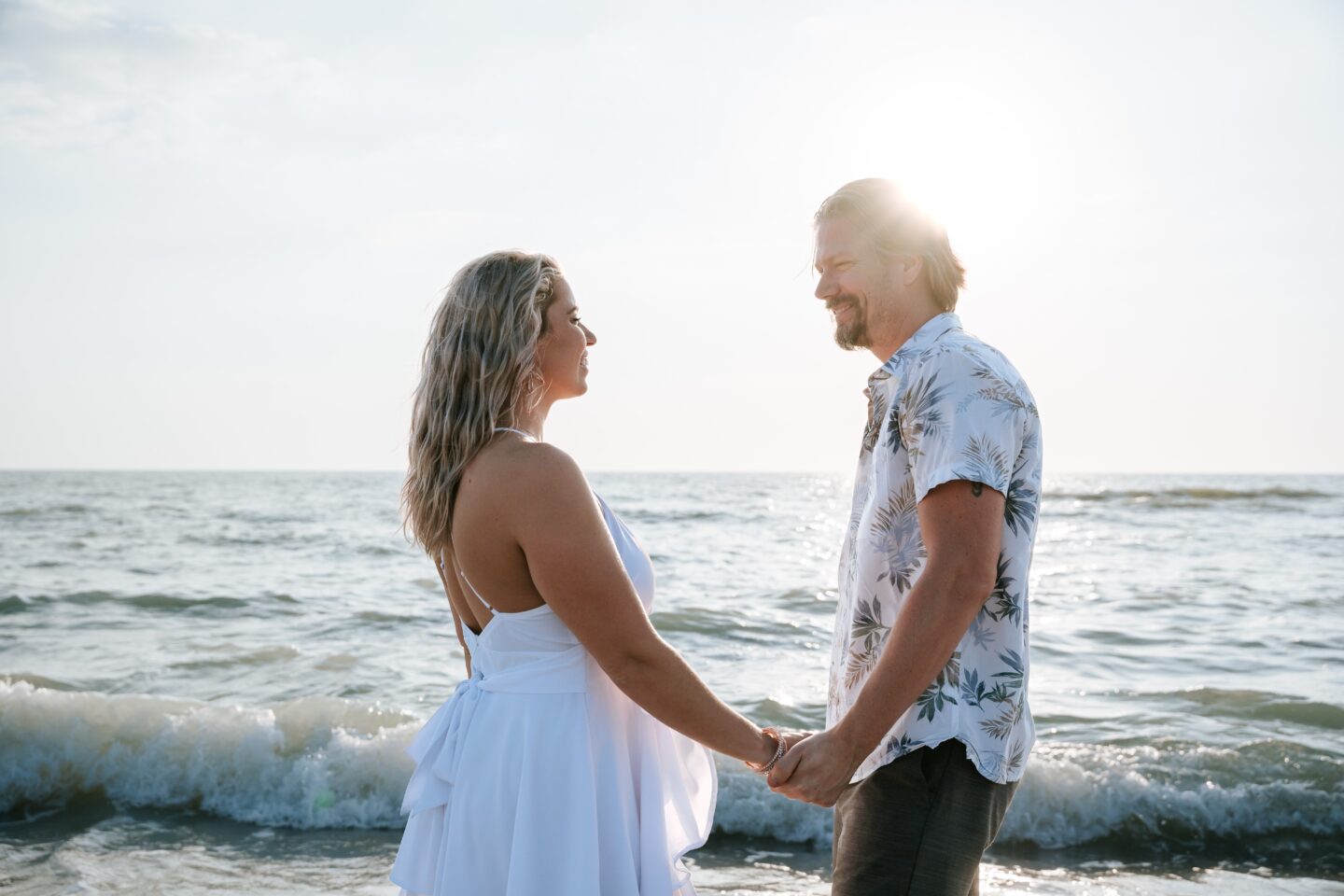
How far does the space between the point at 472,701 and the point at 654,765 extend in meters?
0.44

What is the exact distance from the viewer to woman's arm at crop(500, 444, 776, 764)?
219cm

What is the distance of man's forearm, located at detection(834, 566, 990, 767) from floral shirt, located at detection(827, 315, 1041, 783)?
0.05 m

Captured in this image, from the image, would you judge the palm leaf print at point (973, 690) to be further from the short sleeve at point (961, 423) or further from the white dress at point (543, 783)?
the white dress at point (543, 783)

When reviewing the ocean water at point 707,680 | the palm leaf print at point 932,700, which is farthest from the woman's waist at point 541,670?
the ocean water at point 707,680

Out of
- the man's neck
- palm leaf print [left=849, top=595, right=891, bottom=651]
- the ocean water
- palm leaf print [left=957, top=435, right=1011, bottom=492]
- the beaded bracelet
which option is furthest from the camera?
the ocean water

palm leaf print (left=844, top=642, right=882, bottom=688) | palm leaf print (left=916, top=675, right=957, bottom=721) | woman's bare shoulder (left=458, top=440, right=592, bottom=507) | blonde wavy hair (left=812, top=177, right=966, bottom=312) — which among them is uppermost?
blonde wavy hair (left=812, top=177, right=966, bottom=312)

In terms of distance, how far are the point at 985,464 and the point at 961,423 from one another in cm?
9

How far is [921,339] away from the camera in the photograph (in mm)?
2273

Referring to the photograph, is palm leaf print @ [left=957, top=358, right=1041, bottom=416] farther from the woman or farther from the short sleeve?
the woman

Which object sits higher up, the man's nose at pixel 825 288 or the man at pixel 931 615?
the man's nose at pixel 825 288

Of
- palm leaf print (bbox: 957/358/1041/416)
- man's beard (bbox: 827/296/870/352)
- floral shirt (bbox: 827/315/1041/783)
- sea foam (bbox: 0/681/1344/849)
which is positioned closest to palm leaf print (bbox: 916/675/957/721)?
floral shirt (bbox: 827/315/1041/783)

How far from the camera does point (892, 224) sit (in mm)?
2369

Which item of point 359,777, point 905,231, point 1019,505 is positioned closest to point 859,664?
point 1019,505

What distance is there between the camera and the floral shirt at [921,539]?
2.10 m
